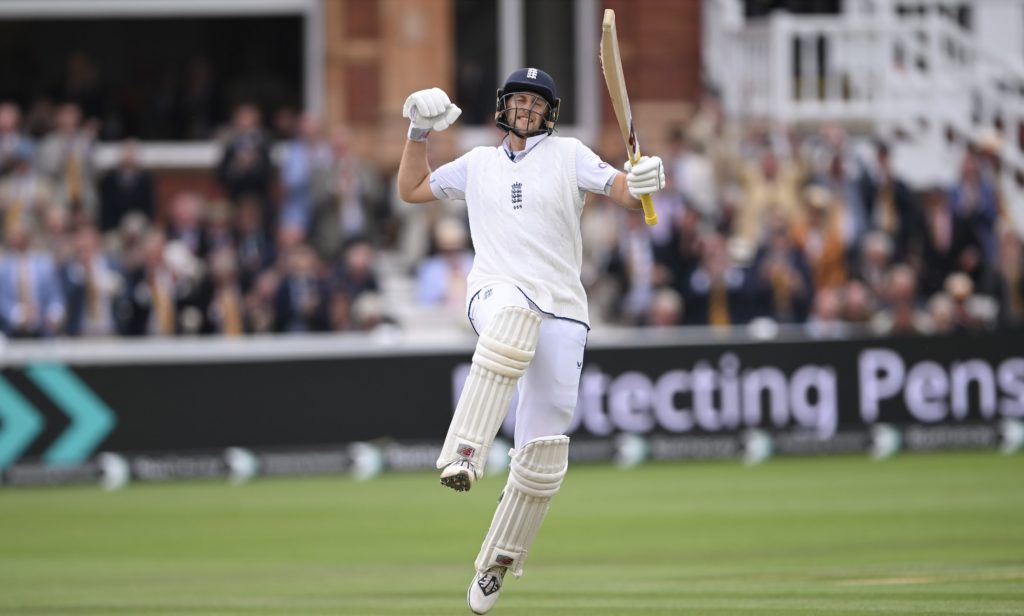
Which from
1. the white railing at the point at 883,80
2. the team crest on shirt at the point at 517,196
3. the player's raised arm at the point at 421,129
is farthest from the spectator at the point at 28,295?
the team crest on shirt at the point at 517,196

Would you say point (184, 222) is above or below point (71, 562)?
above

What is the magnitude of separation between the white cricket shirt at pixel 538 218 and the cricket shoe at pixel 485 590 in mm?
1054

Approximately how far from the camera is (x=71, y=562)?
10.7 meters

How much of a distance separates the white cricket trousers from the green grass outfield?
92cm

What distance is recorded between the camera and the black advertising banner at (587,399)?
15.2 m

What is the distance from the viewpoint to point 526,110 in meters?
7.40

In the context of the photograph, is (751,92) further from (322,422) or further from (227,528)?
(227,528)

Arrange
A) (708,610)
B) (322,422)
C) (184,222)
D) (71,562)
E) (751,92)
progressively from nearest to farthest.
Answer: (708,610) < (71,562) < (322,422) < (184,222) < (751,92)

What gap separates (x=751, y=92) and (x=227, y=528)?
10564 millimetres

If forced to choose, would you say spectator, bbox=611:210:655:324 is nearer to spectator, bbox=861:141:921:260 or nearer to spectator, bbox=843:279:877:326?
spectator, bbox=843:279:877:326

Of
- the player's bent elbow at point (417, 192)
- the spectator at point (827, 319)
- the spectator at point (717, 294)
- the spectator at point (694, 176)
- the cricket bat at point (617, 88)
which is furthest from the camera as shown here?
the spectator at point (694, 176)

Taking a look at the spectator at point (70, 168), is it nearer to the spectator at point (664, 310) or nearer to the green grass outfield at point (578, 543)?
the green grass outfield at point (578, 543)

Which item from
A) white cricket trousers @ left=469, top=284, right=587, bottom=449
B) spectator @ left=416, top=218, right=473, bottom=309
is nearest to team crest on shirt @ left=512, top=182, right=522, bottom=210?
white cricket trousers @ left=469, top=284, right=587, bottom=449

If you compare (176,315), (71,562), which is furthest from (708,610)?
(176,315)
